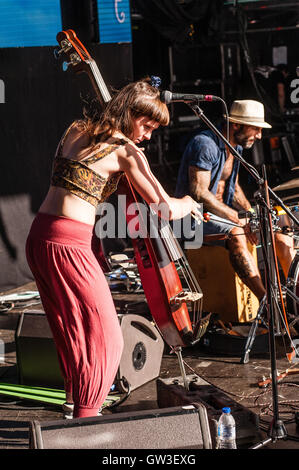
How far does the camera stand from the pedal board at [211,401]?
10.6ft

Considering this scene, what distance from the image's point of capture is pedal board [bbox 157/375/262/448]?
10.6 feet

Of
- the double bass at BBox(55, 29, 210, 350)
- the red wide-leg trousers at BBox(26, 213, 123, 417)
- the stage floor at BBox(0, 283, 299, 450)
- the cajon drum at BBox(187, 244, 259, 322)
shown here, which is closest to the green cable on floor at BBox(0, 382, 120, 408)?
the stage floor at BBox(0, 283, 299, 450)

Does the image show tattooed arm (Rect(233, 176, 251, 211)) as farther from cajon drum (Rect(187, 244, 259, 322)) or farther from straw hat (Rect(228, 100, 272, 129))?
straw hat (Rect(228, 100, 272, 129))

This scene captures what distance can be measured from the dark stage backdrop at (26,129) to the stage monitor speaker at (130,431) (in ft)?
14.6

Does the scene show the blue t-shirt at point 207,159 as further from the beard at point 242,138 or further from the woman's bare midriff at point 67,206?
the woman's bare midriff at point 67,206

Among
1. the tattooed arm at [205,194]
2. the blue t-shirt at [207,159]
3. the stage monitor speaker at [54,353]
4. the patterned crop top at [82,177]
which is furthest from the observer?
the blue t-shirt at [207,159]

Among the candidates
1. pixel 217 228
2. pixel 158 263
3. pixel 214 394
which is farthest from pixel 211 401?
pixel 217 228

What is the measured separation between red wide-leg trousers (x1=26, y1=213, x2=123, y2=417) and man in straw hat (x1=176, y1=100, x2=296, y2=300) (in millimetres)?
1774

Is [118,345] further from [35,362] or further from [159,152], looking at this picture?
[159,152]

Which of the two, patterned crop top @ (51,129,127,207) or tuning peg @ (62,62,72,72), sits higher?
tuning peg @ (62,62,72,72)

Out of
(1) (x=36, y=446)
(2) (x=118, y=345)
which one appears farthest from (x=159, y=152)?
(1) (x=36, y=446)

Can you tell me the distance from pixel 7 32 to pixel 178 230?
2.78m

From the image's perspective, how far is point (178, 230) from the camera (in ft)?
16.4

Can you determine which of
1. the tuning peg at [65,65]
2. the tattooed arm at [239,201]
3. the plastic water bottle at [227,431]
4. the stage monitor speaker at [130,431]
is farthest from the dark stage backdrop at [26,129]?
the stage monitor speaker at [130,431]
